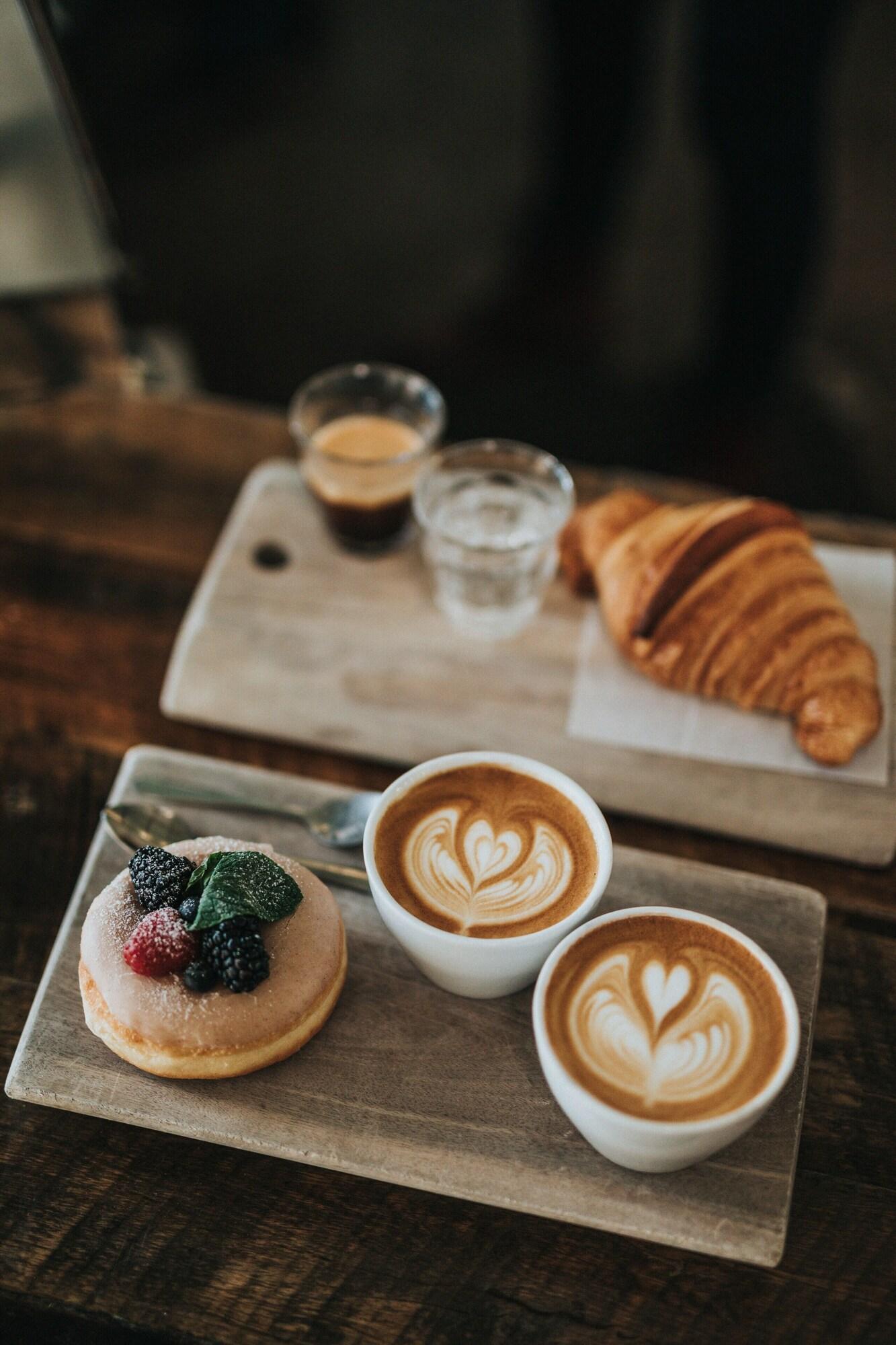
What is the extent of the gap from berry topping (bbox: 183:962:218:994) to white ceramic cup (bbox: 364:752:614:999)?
0.63ft

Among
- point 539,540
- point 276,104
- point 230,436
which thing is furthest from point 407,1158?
point 276,104

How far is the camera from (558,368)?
3637 millimetres

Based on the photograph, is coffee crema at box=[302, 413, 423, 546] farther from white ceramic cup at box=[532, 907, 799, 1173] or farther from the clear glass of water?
white ceramic cup at box=[532, 907, 799, 1173]

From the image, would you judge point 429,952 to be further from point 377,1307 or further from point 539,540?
point 539,540

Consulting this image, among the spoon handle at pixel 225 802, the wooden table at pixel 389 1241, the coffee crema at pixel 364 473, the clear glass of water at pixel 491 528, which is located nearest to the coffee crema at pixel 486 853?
the spoon handle at pixel 225 802

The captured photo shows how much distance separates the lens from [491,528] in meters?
1.90

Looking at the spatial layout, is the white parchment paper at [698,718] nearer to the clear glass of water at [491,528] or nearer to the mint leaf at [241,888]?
the clear glass of water at [491,528]

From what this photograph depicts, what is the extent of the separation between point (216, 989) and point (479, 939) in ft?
0.94

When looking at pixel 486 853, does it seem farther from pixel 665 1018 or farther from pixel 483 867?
pixel 665 1018

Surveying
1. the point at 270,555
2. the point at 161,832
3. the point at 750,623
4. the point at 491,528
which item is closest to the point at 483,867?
the point at 161,832

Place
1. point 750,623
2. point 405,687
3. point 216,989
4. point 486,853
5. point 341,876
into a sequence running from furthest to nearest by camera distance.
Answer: point 405,687 → point 750,623 → point 341,876 → point 486,853 → point 216,989

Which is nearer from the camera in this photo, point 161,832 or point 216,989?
point 216,989

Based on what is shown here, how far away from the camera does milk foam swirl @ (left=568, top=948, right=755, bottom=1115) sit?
1165 mm

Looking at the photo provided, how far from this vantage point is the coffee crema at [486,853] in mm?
1300
